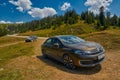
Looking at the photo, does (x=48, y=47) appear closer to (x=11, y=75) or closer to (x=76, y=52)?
(x=76, y=52)

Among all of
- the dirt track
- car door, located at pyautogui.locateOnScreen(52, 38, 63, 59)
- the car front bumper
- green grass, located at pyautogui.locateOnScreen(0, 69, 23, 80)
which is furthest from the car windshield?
green grass, located at pyautogui.locateOnScreen(0, 69, 23, 80)

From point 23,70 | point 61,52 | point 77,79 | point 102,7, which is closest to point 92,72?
point 77,79

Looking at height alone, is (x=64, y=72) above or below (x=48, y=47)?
below

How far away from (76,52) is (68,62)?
0.97m

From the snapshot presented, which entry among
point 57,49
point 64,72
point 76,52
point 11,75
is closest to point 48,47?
point 57,49

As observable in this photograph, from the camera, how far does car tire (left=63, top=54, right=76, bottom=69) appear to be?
9.77 metres

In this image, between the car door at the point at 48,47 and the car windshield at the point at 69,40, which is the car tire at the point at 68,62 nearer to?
the car windshield at the point at 69,40

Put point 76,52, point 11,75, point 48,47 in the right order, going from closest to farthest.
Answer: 1. point 11,75
2. point 76,52
3. point 48,47

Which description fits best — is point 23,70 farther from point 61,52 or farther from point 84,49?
point 84,49

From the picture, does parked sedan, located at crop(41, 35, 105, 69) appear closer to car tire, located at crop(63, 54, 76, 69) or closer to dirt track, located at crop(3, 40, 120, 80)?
car tire, located at crop(63, 54, 76, 69)

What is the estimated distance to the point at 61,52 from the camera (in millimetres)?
10562

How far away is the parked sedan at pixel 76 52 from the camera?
9.17 meters

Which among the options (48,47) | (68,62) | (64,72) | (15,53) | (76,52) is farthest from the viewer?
(15,53)

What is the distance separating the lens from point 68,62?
32.8ft
